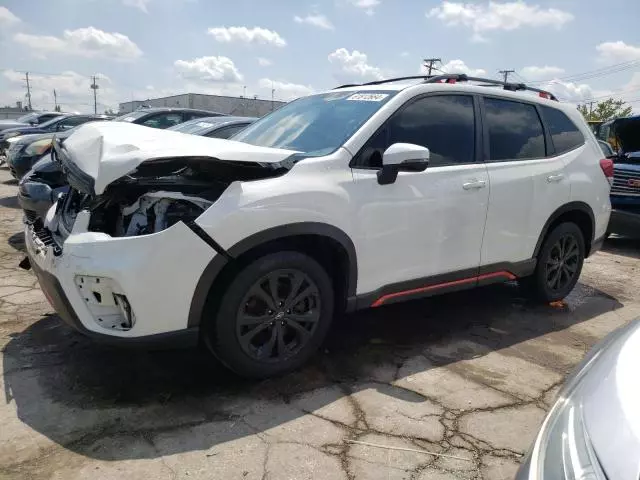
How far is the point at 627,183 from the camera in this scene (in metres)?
7.64

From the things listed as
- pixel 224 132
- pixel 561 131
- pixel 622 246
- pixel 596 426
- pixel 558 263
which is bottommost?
pixel 622 246

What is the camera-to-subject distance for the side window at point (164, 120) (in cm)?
925

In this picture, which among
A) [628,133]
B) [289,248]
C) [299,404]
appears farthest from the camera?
[628,133]

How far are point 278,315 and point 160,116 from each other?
7294mm

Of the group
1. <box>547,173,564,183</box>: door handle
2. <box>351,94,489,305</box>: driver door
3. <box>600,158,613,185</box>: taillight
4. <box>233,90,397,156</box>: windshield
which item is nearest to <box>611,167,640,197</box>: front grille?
<box>600,158,613,185</box>: taillight

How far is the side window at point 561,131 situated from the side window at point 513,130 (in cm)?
14

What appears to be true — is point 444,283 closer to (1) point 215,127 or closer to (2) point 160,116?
(1) point 215,127

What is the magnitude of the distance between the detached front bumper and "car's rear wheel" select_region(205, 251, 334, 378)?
8.4 inches

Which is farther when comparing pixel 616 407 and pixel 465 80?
pixel 465 80

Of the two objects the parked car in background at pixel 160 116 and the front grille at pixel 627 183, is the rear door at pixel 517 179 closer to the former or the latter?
the front grille at pixel 627 183

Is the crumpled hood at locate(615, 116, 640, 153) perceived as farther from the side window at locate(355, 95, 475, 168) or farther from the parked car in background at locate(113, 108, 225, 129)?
the parked car in background at locate(113, 108, 225, 129)

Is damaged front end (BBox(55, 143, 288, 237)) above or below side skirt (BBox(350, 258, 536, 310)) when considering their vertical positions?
above

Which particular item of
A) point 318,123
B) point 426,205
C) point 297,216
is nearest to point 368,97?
point 318,123

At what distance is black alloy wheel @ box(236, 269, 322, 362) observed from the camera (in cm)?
297
